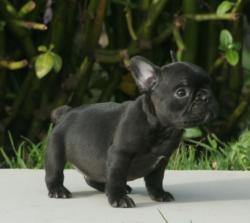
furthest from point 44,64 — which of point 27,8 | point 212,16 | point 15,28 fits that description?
point 212,16

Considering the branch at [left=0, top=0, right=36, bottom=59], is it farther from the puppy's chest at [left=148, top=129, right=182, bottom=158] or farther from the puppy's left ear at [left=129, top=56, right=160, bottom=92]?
the puppy's chest at [left=148, top=129, right=182, bottom=158]

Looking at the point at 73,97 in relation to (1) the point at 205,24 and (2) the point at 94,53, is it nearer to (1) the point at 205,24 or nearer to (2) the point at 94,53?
(2) the point at 94,53

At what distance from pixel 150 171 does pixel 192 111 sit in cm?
38

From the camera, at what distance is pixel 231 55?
530 centimetres

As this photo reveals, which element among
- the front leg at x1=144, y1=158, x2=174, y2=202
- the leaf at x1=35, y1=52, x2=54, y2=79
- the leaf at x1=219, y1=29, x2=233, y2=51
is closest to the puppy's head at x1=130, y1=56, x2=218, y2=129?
the front leg at x1=144, y1=158, x2=174, y2=202

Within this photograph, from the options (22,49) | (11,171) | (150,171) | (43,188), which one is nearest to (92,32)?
(22,49)

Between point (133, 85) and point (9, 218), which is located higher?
point (9, 218)

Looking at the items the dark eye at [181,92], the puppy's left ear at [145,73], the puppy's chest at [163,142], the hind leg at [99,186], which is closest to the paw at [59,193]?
the hind leg at [99,186]

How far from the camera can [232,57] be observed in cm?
529

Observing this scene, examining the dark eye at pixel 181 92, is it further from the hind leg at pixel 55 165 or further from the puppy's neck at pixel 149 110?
the hind leg at pixel 55 165

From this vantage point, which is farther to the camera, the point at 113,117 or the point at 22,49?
the point at 22,49

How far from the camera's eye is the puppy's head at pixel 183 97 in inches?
138

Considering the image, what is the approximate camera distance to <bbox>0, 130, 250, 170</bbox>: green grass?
17.4 feet

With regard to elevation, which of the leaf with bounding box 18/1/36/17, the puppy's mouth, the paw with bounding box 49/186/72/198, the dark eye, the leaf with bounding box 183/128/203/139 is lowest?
the leaf with bounding box 183/128/203/139
